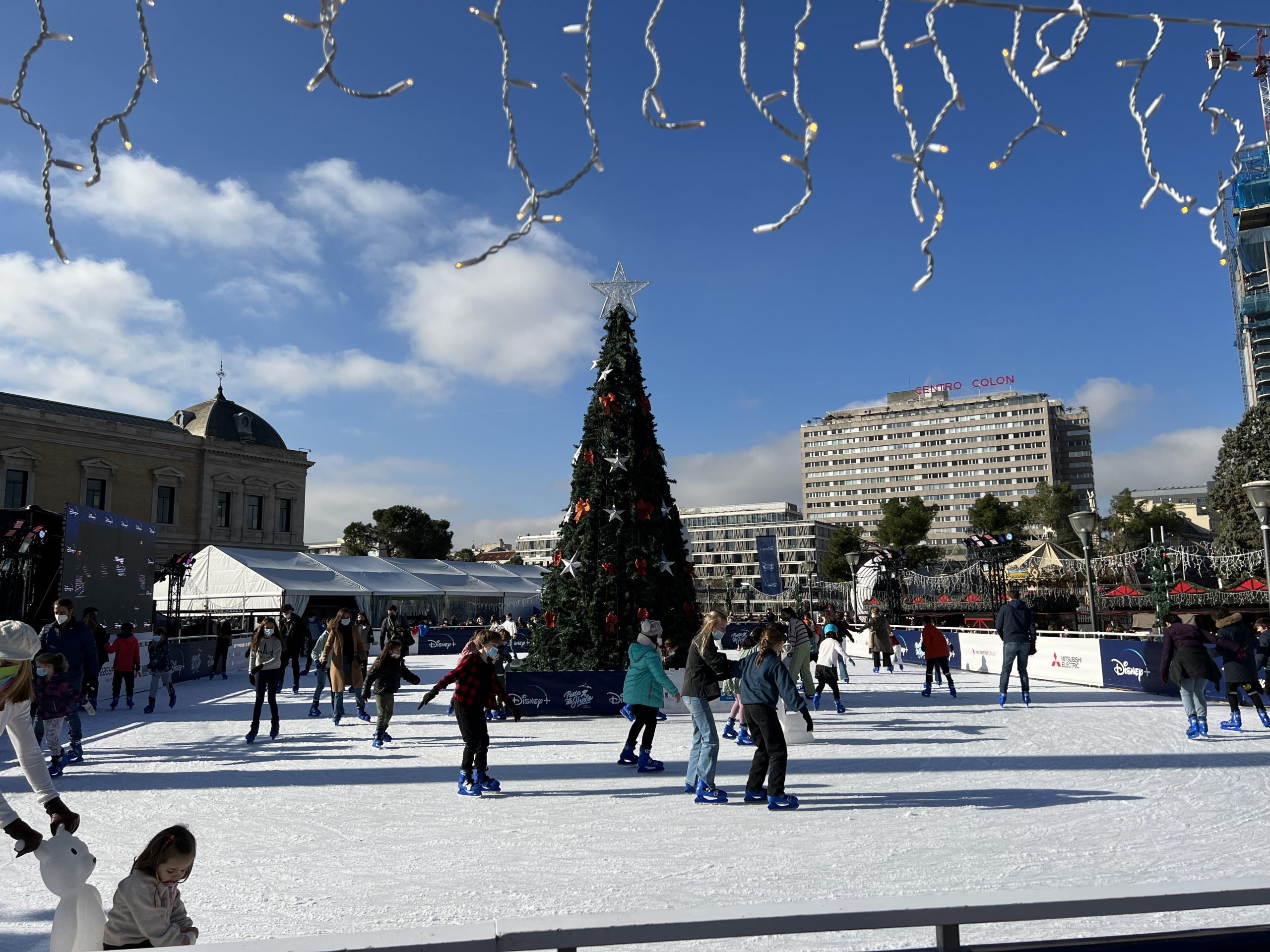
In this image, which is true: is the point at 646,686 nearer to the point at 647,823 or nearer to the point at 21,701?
the point at 647,823

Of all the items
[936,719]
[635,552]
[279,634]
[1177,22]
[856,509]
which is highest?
[856,509]

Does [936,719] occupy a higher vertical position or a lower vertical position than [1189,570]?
lower

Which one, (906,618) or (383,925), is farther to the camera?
(906,618)

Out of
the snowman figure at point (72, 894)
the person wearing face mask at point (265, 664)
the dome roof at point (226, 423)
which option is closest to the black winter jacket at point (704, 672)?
the snowman figure at point (72, 894)

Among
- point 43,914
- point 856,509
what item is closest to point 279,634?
point 43,914

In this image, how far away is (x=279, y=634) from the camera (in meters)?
11.0

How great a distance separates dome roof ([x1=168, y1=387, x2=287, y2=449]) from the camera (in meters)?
58.3

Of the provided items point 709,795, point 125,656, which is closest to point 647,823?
point 709,795

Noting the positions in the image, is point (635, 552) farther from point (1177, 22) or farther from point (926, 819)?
point (1177, 22)

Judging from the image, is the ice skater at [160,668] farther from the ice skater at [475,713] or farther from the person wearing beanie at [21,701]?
the person wearing beanie at [21,701]

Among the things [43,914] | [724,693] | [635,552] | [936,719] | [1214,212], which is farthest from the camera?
[635,552]

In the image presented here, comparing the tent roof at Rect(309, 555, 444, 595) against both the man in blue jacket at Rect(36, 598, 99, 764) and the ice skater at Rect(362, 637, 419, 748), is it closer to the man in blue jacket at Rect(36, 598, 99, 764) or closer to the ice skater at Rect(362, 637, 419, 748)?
the ice skater at Rect(362, 637, 419, 748)

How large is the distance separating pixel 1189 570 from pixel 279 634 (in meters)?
44.4

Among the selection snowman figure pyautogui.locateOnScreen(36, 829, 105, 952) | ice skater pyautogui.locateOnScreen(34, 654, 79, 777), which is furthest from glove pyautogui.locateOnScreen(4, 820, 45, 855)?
ice skater pyautogui.locateOnScreen(34, 654, 79, 777)
